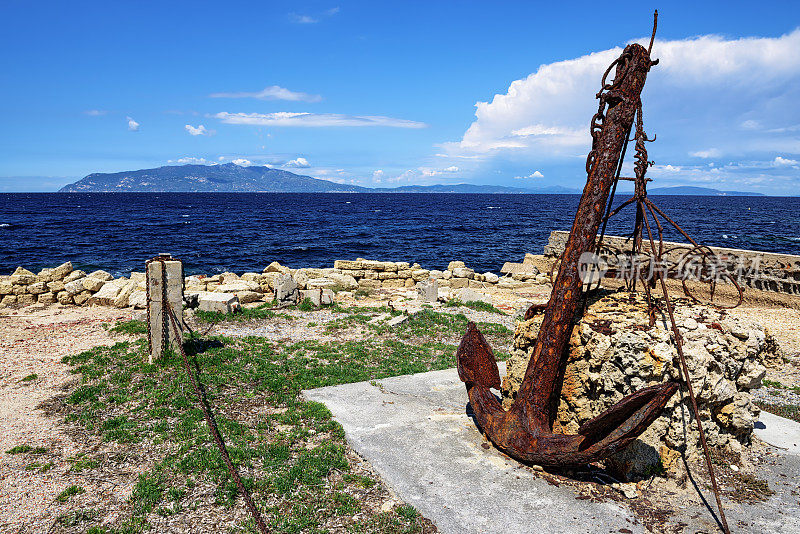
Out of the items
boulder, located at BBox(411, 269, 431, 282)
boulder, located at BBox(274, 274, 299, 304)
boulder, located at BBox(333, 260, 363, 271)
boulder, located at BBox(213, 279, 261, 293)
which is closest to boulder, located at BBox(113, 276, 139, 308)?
boulder, located at BBox(213, 279, 261, 293)

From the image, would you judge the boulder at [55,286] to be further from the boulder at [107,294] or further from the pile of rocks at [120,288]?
the boulder at [107,294]

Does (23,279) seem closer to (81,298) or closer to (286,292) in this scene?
(81,298)

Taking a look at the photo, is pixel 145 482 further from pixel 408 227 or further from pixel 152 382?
pixel 408 227

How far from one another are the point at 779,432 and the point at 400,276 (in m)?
16.6

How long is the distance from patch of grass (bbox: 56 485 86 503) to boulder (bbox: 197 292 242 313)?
7.70 m

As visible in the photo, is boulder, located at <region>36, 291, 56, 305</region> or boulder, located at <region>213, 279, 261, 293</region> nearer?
boulder, located at <region>36, 291, 56, 305</region>

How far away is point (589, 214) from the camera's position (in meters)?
4.59

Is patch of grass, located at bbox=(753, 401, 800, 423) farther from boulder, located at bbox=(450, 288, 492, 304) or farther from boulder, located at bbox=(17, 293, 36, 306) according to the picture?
boulder, located at bbox=(17, 293, 36, 306)

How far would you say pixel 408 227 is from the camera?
55.3m

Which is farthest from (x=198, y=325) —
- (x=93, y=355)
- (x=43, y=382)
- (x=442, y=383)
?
(x=442, y=383)

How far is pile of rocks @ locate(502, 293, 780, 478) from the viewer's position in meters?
4.85

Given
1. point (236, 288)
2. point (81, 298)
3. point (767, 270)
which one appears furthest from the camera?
point (236, 288)

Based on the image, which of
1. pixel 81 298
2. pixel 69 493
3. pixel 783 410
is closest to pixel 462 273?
pixel 81 298

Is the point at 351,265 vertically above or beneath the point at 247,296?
above
